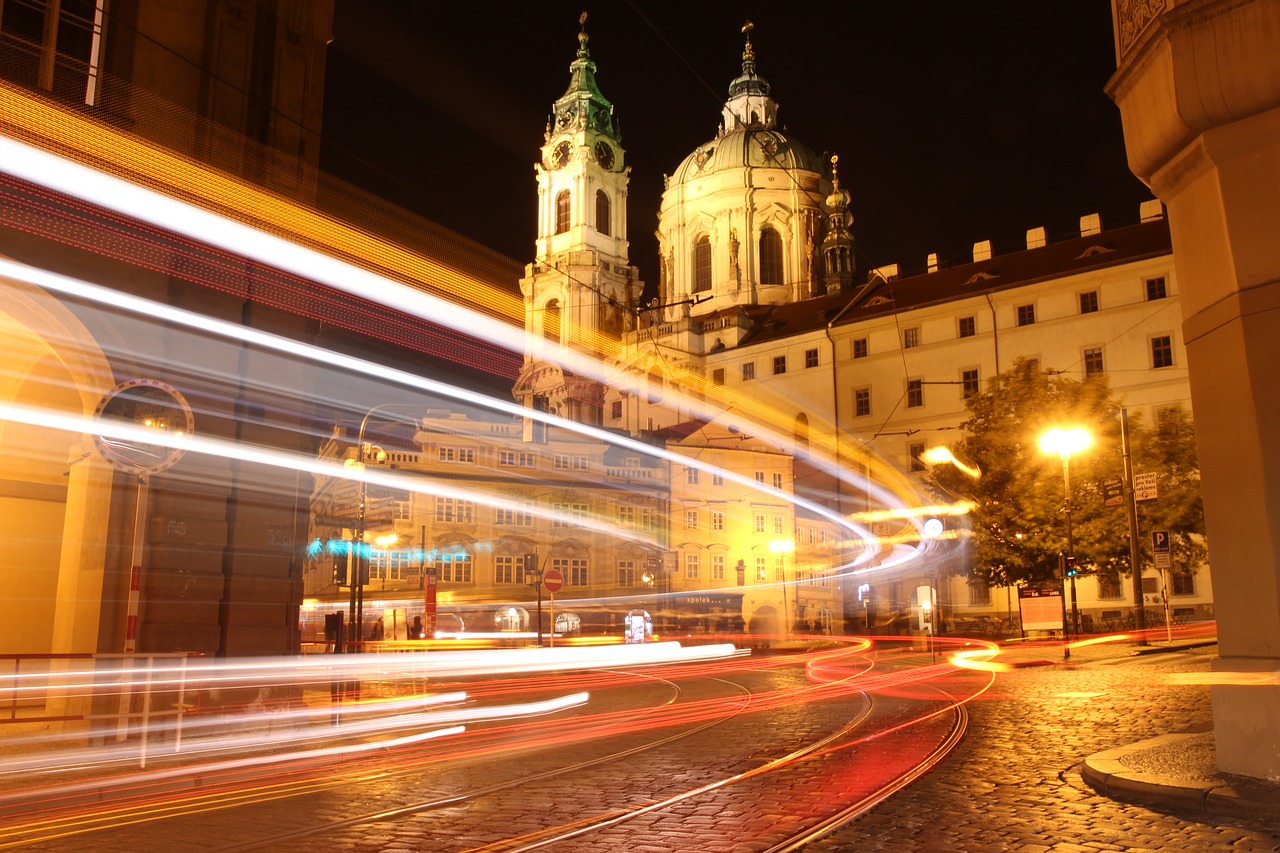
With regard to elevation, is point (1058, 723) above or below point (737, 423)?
below

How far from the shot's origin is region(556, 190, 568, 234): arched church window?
84625 millimetres

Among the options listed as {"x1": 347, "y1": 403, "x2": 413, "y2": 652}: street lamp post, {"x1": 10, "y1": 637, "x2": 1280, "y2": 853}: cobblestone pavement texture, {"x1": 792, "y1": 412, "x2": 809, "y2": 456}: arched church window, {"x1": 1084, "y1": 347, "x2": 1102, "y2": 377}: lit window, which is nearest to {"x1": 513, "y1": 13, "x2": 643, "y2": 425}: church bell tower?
{"x1": 792, "y1": 412, "x2": 809, "y2": 456}: arched church window

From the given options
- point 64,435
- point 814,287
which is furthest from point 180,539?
point 814,287

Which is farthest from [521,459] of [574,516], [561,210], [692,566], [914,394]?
[561,210]

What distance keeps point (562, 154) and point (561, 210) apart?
4.38m

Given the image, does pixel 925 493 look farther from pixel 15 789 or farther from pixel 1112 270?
pixel 15 789

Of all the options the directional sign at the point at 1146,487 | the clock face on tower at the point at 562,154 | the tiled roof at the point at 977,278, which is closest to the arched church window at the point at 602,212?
the clock face on tower at the point at 562,154

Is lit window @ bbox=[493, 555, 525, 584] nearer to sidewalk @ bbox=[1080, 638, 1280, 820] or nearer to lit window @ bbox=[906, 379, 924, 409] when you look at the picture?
lit window @ bbox=[906, 379, 924, 409]

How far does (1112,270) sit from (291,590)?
160ft

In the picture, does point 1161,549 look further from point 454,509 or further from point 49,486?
point 454,509

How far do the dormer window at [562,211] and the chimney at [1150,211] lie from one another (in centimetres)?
4174

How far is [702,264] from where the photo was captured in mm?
86875

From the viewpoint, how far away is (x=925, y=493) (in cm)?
5831

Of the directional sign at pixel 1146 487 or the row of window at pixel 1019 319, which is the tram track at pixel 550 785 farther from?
the row of window at pixel 1019 319
